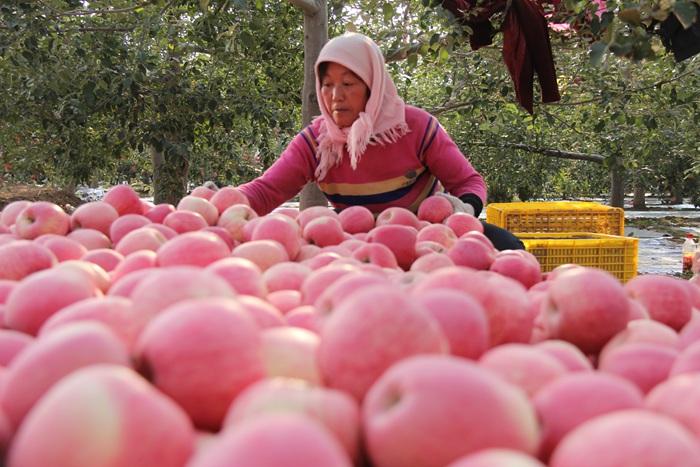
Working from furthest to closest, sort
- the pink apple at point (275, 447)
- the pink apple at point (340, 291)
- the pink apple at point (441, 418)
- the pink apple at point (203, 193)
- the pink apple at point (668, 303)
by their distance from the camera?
the pink apple at point (203, 193) → the pink apple at point (668, 303) → the pink apple at point (340, 291) → the pink apple at point (441, 418) → the pink apple at point (275, 447)

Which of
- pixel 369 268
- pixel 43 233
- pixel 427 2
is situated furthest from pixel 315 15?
pixel 369 268

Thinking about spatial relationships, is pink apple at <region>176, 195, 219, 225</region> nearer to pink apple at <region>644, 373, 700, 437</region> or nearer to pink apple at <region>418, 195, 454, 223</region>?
pink apple at <region>418, 195, 454, 223</region>

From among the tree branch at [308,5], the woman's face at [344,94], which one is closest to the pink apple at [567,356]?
the woman's face at [344,94]

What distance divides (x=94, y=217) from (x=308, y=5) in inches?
106

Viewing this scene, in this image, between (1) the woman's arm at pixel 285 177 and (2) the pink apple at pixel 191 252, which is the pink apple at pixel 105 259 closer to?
(2) the pink apple at pixel 191 252

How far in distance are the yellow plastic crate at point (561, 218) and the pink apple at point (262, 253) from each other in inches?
165

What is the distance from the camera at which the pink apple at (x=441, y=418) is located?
0.65 meters

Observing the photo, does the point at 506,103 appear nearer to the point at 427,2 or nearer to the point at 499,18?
the point at 499,18

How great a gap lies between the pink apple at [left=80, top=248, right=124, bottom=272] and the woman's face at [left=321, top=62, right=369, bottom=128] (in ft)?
6.39

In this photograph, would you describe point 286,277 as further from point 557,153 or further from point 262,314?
point 557,153

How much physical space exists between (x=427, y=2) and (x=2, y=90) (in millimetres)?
4220

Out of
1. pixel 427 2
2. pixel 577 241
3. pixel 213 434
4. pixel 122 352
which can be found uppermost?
pixel 427 2

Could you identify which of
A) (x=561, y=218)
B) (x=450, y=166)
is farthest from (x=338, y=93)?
(x=561, y=218)

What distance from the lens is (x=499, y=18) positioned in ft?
14.4
